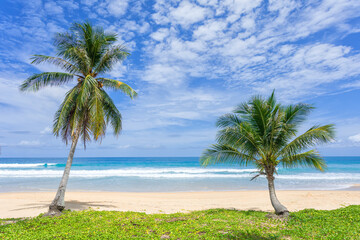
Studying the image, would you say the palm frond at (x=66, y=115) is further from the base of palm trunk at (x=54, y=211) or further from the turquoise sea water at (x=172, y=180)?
the turquoise sea water at (x=172, y=180)

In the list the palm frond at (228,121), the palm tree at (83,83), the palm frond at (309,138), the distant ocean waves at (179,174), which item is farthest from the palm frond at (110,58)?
the distant ocean waves at (179,174)

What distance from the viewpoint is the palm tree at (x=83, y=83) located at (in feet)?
28.6

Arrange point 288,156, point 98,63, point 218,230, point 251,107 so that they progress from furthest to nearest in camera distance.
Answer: point 98,63, point 251,107, point 288,156, point 218,230

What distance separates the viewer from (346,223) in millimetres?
7113

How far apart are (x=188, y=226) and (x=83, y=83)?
691 centimetres

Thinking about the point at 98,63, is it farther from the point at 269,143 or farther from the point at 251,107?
the point at 269,143

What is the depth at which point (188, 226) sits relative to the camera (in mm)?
6852

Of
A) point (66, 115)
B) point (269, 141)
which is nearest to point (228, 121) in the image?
point (269, 141)

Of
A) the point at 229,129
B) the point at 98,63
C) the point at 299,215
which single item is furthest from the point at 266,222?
the point at 98,63

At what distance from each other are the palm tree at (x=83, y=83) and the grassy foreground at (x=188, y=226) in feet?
5.83

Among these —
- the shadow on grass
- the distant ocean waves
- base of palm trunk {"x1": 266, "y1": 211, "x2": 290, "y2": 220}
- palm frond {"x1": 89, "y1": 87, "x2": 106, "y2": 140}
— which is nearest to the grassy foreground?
the shadow on grass

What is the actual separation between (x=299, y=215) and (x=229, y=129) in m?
4.25

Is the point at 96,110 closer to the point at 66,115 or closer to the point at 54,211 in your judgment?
the point at 66,115

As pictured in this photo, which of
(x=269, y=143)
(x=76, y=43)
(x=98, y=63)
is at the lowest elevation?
(x=269, y=143)
